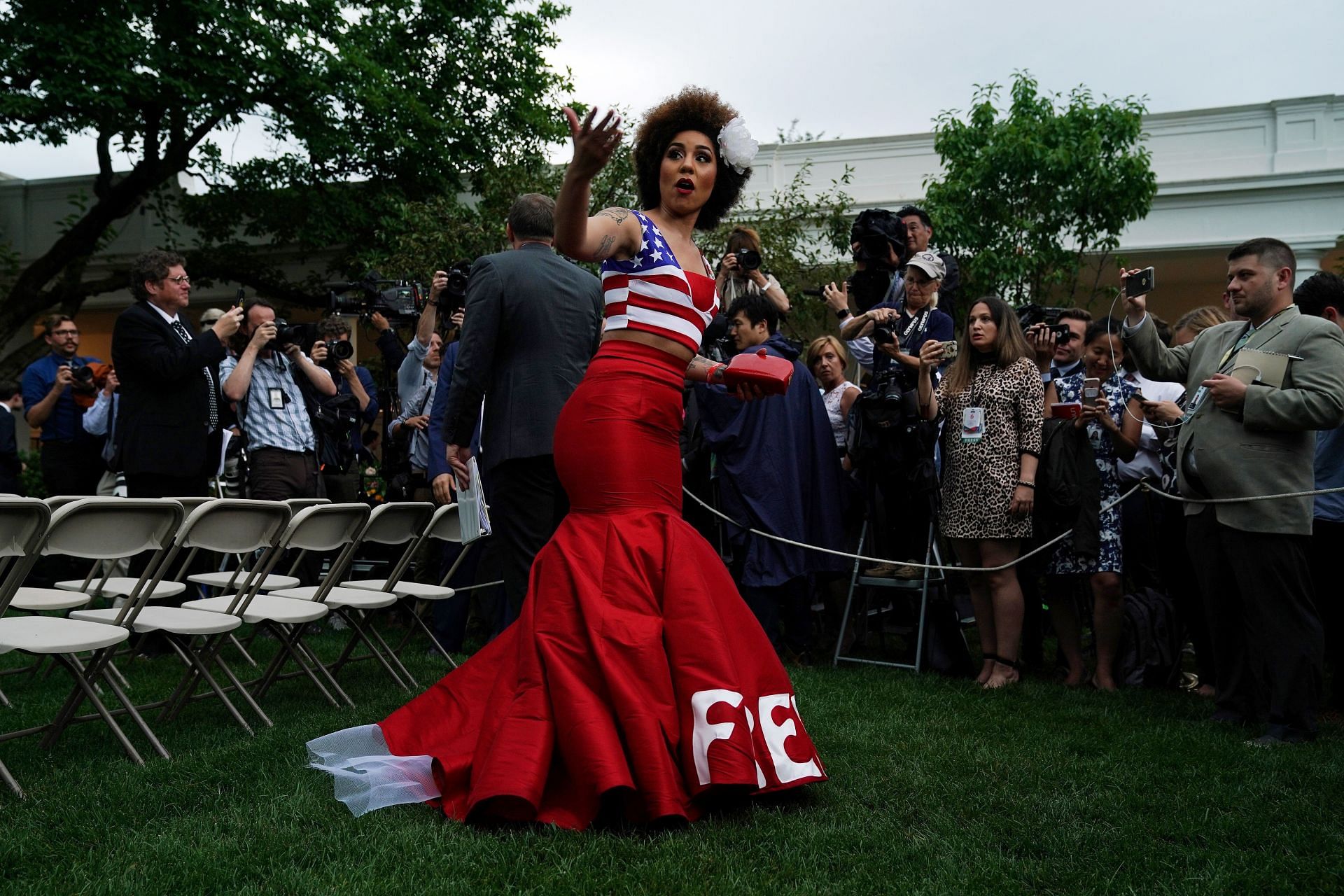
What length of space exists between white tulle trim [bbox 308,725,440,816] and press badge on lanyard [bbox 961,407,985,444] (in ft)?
10.6

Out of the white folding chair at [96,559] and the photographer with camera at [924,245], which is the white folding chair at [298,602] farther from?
the photographer with camera at [924,245]

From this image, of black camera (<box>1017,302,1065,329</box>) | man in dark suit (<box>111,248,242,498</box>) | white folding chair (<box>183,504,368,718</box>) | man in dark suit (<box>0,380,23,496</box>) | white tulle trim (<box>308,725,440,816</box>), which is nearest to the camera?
white tulle trim (<box>308,725,440,816</box>)

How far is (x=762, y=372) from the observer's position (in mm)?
3344

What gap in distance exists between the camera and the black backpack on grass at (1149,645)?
5.36 m

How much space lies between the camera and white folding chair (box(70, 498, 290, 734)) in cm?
389

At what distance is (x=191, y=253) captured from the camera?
1812cm

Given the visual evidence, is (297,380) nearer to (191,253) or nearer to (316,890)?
(316,890)

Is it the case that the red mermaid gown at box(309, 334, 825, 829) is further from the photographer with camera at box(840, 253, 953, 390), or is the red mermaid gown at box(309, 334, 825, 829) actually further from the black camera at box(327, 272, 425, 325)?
the black camera at box(327, 272, 425, 325)

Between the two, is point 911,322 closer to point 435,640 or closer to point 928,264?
point 928,264

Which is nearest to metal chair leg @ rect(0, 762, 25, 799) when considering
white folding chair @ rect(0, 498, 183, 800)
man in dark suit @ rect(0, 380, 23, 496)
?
white folding chair @ rect(0, 498, 183, 800)

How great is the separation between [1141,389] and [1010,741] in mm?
2530

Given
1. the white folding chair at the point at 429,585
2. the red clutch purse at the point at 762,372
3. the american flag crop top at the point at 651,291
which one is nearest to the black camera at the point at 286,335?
the white folding chair at the point at 429,585

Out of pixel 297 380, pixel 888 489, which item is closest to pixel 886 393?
pixel 888 489

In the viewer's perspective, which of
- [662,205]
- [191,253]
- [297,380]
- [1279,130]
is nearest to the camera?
[662,205]
